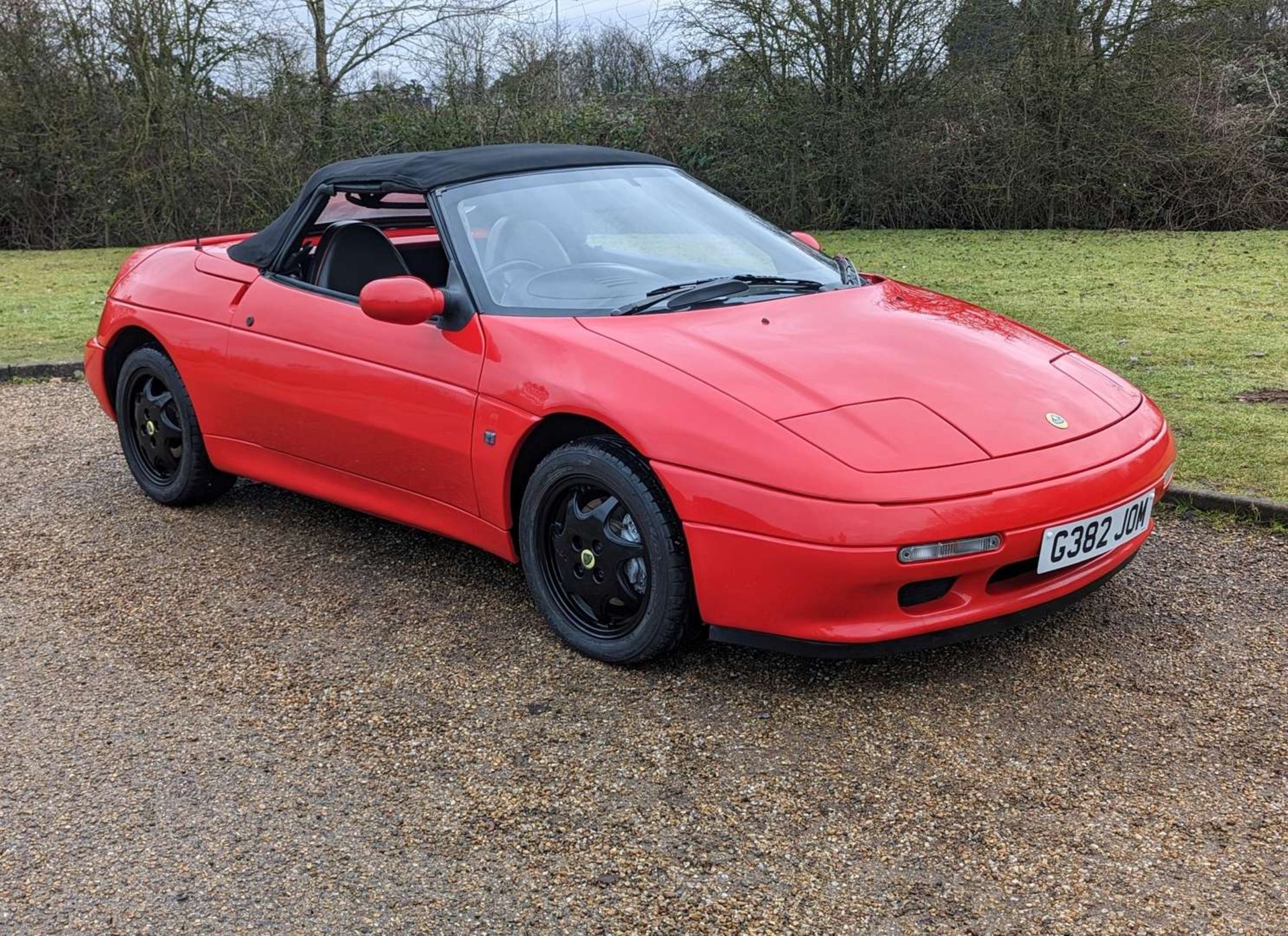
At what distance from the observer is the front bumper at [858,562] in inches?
120

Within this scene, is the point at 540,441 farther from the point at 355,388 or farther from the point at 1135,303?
the point at 1135,303

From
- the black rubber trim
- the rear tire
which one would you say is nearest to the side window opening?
the rear tire

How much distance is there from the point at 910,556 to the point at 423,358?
1.73m

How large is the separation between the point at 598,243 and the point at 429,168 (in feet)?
2.20

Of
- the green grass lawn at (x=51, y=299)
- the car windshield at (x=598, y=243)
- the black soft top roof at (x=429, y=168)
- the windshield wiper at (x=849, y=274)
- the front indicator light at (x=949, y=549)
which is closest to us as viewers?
the front indicator light at (x=949, y=549)

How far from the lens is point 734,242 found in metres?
4.48

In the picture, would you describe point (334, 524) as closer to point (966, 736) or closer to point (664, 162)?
point (664, 162)

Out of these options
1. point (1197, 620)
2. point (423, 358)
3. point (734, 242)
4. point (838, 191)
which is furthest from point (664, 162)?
point (838, 191)

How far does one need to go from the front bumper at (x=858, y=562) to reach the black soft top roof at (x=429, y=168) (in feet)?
5.22

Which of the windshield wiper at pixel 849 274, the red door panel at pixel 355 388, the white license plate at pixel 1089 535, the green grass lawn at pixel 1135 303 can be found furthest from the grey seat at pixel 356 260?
the green grass lawn at pixel 1135 303

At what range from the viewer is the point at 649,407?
3.36 metres

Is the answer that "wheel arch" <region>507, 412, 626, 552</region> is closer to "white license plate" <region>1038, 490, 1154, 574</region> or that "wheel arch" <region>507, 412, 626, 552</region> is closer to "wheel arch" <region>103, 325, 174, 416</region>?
"white license plate" <region>1038, 490, 1154, 574</region>

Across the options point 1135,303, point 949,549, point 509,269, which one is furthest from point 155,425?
point 1135,303

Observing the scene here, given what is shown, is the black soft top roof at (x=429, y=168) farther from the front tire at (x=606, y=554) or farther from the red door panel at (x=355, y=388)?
the front tire at (x=606, y=554)
